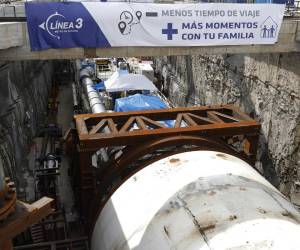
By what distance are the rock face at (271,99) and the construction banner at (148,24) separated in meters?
1.80

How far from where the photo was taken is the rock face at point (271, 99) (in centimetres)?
1225

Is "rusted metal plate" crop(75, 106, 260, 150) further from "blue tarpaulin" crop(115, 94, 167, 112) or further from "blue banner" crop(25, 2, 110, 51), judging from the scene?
"blue tarpaulin" crop(115, 94, 167, 112)

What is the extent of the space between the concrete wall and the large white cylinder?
6110mm

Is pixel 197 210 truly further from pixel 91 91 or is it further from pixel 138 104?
pixel 91 91

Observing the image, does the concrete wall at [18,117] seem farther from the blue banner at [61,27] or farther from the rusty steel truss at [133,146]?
the rusty steel truss at [133,146]

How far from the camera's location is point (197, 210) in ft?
16.7

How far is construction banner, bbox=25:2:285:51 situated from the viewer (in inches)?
387

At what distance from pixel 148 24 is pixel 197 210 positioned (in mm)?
7076

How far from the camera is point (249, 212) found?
4855 millimetres

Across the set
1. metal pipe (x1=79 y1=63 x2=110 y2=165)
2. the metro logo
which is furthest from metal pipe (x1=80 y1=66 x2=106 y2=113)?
the metro logo

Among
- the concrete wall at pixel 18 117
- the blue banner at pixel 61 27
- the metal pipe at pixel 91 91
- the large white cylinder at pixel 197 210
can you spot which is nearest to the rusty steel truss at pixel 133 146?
the large white cylinder at pixel 197 210

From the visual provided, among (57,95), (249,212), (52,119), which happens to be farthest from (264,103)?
(57,95)

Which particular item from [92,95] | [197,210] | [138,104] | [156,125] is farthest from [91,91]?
[197,210]

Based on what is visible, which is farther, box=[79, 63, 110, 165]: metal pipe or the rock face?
the rock face
